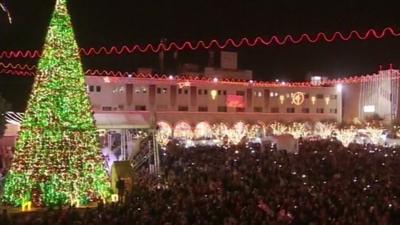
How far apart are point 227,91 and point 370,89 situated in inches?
623

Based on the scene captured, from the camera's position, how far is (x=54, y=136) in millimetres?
14500

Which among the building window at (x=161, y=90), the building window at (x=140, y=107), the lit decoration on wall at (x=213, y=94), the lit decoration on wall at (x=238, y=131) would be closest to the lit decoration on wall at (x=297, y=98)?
the lit decoration on wall at (x=238, y=131)

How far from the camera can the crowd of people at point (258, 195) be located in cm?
1135

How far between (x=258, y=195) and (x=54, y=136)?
533 cm

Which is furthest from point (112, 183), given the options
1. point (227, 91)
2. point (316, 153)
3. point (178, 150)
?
point (227, 91)

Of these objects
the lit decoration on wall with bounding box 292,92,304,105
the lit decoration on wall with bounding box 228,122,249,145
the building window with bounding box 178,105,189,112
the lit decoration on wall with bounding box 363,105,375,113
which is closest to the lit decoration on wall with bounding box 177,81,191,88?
the building window with bounding box 178,105,189,112

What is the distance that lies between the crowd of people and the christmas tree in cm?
136

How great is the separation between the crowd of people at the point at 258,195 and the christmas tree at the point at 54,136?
53.7 inches

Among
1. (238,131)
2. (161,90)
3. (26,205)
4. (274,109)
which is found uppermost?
(161,90)

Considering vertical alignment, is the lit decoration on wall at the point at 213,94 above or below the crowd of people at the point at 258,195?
above

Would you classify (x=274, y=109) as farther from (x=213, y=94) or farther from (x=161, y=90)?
(x=161, y=90)

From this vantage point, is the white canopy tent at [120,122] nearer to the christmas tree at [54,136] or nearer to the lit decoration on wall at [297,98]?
the christmas tree at [54,136]

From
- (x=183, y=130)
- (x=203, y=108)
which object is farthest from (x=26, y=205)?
(x=203, y=108)

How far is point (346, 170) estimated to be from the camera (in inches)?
712
